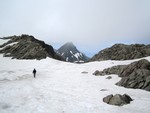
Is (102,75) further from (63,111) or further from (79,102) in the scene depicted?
(63,111)

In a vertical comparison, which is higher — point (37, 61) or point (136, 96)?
point (37, 61)

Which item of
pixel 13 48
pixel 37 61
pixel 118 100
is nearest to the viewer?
pixel 118 100

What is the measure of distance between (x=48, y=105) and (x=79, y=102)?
3.83m

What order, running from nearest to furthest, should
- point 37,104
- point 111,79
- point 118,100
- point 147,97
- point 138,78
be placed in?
point 37,104
point 118,100
point 147,97
point 138,78
point 111,79

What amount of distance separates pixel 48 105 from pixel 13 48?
65148mm

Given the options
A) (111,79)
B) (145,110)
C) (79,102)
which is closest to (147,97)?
(145,110)

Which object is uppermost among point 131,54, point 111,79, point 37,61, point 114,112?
point 131,54

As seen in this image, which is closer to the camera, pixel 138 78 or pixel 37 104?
pixel 37 104

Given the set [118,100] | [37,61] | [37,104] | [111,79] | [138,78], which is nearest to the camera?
[37,104]

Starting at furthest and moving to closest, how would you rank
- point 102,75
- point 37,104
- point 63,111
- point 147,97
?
→ point 102,75 → point 147,97 → point 37,104 → point 63,111

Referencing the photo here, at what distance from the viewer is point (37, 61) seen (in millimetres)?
59594

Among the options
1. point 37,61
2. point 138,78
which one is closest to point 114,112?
point 138,78

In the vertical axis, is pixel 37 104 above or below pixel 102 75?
below

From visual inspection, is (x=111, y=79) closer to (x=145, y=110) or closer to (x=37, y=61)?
(x=145, y=110)
